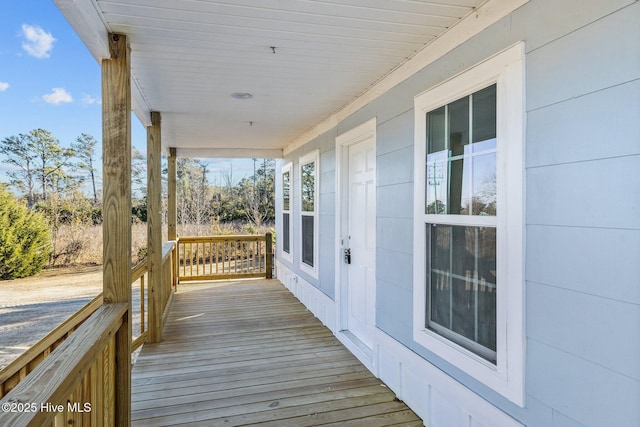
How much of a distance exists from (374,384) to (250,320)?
2161 mm

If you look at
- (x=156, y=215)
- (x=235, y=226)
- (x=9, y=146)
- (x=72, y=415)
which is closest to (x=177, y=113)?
(x=156, y=215)

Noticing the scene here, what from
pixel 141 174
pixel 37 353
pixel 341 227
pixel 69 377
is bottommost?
pixel 37 353

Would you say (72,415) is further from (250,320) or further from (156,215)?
(250,320)

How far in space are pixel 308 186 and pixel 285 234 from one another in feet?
5.93

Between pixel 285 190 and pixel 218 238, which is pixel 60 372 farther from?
pixel 218 238

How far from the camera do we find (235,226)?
14.3 meters

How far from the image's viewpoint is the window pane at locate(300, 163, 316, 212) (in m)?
5.19

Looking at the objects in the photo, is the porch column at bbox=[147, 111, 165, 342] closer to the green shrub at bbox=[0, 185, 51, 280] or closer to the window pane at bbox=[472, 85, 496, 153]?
the green shrub at bbox=[0, 185, 51, 280]

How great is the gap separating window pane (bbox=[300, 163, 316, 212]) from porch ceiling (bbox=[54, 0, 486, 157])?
4.19 feet

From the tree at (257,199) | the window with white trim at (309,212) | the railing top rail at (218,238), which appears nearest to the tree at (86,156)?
the window with white trim at (309,212)

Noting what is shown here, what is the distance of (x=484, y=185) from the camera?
6.29ft

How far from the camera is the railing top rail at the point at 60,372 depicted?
3.41ft

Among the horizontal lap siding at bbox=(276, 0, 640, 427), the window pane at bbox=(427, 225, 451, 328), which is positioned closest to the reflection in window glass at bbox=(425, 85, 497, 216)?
the window pane at bbox=(427, 225, 451, 328)

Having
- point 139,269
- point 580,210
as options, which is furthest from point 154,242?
point 580,210
